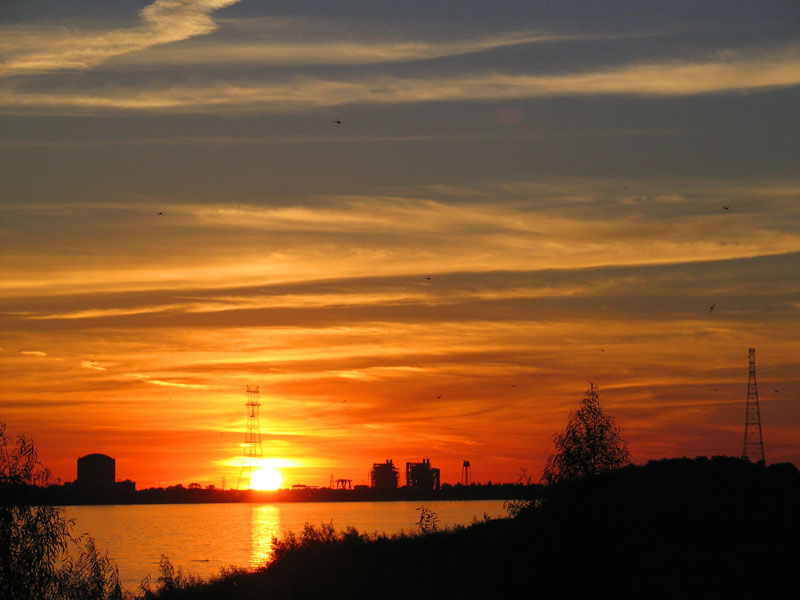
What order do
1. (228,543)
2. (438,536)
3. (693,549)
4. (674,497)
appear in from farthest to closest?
(228,543) < (674,497) < (438,536) < (693,549)

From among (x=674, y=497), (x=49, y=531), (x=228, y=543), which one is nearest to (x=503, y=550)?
(x=49, y=531)

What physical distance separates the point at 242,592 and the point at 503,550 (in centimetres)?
2959

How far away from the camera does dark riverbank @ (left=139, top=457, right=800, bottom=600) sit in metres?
34.8

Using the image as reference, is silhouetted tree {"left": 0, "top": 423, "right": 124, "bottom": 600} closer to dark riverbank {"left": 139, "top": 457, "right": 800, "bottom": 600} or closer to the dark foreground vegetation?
the dark foreground vegetation

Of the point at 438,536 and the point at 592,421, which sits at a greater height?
the point at 592,421

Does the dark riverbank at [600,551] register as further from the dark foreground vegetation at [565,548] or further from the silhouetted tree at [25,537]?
the silhouetted tree at [25,537]

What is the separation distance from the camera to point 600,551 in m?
34.5

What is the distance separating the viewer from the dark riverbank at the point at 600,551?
3484cm

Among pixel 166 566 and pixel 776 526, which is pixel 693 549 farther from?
pixel 166 566

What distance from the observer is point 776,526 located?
216ft

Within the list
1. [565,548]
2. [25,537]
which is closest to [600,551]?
[565,548]

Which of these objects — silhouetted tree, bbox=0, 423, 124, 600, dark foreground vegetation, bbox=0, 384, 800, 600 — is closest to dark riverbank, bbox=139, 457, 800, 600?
dark foreground vegetation, bbox=0, 384, 800, 600

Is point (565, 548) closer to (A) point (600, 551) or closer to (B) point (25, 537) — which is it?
(A) point (600, 551)

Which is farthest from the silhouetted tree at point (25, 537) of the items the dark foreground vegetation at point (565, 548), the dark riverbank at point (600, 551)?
the dark riverbank at point (600, 551)
